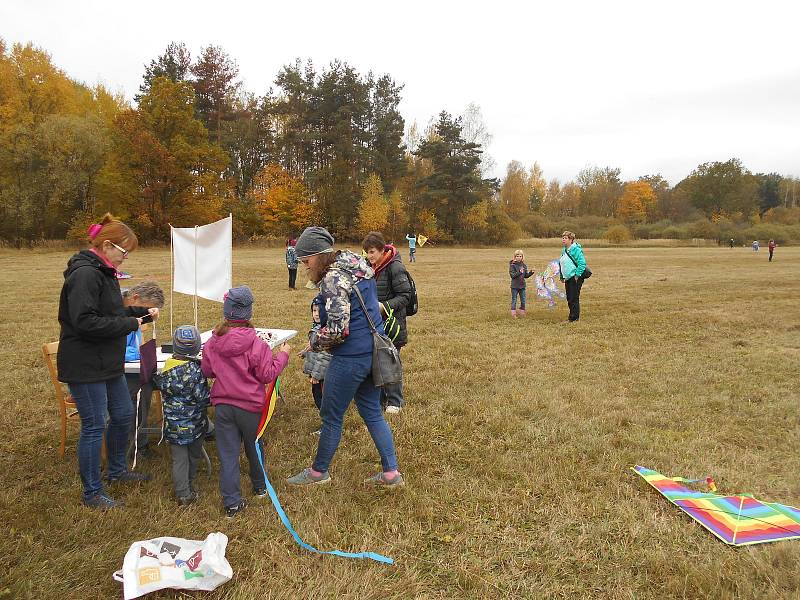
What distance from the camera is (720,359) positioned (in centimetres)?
789

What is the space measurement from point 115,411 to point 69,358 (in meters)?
0.58

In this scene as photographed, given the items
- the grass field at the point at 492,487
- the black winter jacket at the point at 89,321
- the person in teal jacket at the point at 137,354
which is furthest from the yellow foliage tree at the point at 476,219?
the black winter jacket at the point at 89,321

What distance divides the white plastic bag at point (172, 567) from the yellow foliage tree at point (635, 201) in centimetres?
8453

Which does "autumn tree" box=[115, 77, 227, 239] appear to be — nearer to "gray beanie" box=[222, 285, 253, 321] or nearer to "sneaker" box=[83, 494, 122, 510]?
"sneaker" box=[83, 494, 122, 510]

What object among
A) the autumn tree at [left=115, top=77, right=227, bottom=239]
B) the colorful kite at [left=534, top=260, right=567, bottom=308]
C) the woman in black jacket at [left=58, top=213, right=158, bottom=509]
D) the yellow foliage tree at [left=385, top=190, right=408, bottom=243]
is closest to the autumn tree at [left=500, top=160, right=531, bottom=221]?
the yellow foliage tree at [left=385, top=190, right=408, bottom=243]

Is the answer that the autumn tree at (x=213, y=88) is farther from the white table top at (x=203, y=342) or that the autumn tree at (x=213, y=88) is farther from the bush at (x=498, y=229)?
the white table top at (x=203, y=342)

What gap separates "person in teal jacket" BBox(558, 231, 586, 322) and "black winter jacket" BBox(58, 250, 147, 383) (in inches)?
335

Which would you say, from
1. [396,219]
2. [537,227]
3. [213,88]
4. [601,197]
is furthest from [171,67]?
[601,197]

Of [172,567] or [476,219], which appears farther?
[476,219]

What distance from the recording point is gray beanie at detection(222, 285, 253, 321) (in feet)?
11.4

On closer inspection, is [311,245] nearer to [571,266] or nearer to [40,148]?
[571,266]

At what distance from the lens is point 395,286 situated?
17.3 ft

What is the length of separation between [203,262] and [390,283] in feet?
6.53

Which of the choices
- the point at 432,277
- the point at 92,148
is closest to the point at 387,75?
the point at 92,148
